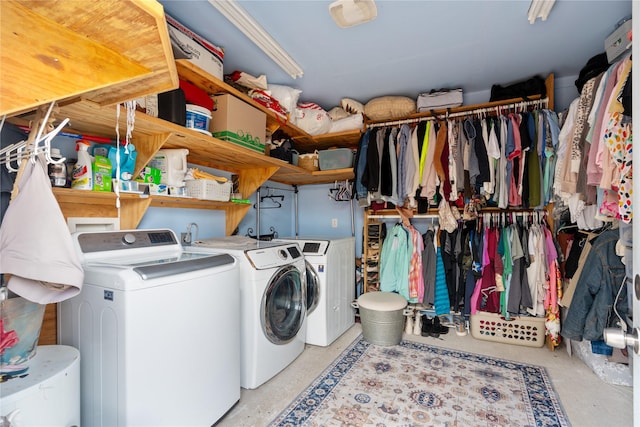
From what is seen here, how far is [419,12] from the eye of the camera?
180 cm

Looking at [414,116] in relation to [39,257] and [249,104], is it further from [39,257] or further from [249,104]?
[39,257]

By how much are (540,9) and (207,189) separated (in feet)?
7.63

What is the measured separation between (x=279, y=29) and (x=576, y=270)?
106 inches

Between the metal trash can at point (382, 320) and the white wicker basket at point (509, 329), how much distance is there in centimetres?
73

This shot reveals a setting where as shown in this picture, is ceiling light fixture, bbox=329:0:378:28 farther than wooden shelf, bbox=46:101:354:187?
Yes

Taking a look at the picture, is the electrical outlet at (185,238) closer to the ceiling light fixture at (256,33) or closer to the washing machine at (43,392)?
the washing machine at (43,392)

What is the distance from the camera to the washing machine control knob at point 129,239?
165cm

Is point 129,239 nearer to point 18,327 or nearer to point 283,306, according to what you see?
point 18,327

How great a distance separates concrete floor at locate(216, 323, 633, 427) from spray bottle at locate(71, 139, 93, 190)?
1413mm

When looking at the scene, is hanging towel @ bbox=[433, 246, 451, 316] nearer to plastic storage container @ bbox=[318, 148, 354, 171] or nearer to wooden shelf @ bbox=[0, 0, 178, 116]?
plastic storage container @ bbox=[318, 148, 354, 171]

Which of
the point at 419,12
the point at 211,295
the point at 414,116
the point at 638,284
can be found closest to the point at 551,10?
the point at 419,12

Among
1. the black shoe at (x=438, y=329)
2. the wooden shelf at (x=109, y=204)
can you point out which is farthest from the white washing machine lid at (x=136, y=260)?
the black shoe at (x=438, y=329)

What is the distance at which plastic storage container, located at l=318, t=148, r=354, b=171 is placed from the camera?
10.0 feet

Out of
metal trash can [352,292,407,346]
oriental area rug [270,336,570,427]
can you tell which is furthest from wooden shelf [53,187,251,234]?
metal trash can [352,292,407,346]
